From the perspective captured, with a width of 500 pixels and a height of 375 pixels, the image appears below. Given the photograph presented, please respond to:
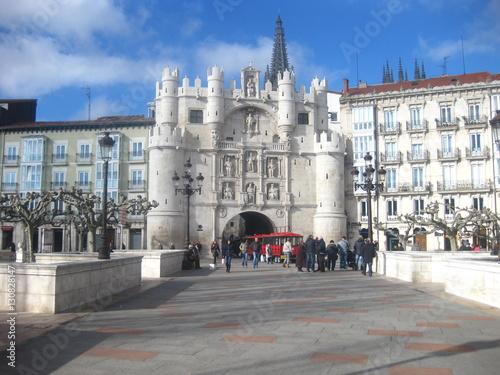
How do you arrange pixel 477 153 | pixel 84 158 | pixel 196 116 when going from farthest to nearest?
1. pixel 84 158
2. pixel 196 116
3. pixel 477 153

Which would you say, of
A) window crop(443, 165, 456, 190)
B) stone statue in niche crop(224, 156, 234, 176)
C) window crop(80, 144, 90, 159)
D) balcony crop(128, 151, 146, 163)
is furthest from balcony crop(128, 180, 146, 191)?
window crop(443, 165, 456, 190)

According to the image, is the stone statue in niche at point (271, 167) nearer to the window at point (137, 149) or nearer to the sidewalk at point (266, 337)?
the window at point (137, 149)

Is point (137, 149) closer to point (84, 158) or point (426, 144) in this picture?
point (84, 158)

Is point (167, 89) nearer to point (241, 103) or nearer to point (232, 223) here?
point (241, 103)

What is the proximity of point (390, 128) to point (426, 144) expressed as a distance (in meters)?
4.03

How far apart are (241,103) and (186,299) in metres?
42.3

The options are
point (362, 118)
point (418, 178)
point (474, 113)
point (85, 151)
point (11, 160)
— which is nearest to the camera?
point (474, 113)

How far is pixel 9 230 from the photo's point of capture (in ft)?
175

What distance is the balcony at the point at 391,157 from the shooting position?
53.7m

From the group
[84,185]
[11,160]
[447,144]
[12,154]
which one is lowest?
[84,185]

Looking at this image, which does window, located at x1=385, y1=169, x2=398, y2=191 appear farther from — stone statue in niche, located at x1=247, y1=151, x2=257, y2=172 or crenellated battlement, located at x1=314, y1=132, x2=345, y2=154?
stone statue in niche, located at x1=247, y1=151, x2=257, y2=172

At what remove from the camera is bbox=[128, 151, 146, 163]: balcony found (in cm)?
5469

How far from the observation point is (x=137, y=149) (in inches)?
2170

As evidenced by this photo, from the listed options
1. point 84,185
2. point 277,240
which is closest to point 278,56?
point 84,185
